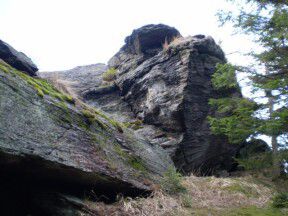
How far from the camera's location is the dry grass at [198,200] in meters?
5.41

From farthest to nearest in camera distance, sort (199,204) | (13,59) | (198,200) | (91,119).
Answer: (13,59), (91,119), (198,200), (199,204)

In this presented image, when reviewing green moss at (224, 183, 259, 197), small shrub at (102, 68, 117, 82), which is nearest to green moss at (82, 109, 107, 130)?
green moss at (224, 183, 259, 197)

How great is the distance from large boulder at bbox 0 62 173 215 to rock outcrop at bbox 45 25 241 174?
414 cm

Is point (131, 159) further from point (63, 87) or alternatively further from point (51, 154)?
point (63, 87)

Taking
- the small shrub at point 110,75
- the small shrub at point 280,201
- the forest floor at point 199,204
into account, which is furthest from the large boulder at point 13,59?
the small shrub at point 110,75

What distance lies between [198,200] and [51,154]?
3.84 meters

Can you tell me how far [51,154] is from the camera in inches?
190

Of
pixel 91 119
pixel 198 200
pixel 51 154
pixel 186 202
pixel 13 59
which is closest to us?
pixel 51 154

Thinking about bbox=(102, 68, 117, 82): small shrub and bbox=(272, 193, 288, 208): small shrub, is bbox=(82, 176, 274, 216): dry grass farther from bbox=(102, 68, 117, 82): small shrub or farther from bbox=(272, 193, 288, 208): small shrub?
bbox=(102, 68, 117, 82): small shrub

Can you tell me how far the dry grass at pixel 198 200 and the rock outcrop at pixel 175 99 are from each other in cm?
281

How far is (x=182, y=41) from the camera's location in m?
14.2

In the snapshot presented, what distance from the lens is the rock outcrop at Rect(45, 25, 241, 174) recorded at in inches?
481

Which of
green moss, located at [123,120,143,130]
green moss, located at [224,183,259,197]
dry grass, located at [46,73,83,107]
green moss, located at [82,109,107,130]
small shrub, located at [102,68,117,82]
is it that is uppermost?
small shrub, located at [102,68,117,82]

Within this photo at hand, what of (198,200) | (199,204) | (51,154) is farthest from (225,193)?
(51,154)
